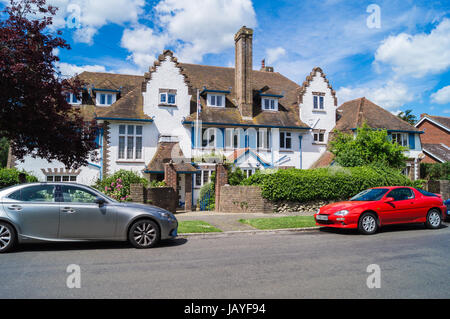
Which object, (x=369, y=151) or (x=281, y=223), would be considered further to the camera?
(x=369, y=151)

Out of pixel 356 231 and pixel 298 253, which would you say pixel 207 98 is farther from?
pixel 298 253

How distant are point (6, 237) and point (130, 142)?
16.5 meters

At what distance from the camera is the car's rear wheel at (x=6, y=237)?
765 cm

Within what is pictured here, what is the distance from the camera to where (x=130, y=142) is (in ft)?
78.2

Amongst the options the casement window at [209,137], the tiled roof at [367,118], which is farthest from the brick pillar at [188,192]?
the tiled roof at [367,118]

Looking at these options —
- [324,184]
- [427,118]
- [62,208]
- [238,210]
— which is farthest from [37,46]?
[427,118]

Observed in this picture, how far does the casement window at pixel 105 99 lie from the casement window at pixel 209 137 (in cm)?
710

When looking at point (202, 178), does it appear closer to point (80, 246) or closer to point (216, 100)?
point (216, 100)

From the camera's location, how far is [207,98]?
26031mm

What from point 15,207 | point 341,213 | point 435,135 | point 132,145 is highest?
point 435,135

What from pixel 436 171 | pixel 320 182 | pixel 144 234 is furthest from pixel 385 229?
pixel 436 171

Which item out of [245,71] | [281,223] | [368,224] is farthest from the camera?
[245,71]

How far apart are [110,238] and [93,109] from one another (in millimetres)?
18331
